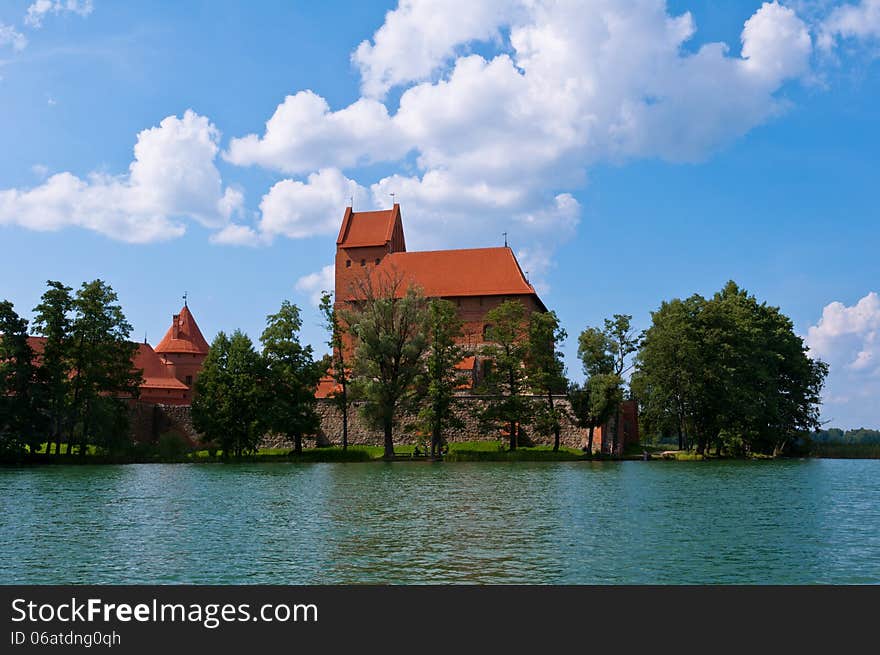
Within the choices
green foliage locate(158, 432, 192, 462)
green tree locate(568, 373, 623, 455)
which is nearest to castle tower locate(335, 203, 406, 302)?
green foliage locate(158, 432, 192, 462)

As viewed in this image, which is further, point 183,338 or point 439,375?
point 183,338

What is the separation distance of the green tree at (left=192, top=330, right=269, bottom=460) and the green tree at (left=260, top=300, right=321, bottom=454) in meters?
0.73

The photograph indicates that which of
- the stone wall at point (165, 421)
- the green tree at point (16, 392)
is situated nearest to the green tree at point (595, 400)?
the stone wall at point (165, 421)

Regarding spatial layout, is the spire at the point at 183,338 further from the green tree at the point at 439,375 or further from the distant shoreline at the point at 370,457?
the green tree at the point at 439,375

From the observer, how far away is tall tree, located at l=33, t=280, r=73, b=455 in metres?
48.0

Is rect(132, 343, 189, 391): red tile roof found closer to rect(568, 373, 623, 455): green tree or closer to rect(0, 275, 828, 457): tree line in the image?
rect(0, 275, 828, 457): tree line

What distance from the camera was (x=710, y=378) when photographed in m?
54.2

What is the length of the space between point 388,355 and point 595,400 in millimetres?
13257

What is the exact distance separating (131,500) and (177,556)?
11.3 metres

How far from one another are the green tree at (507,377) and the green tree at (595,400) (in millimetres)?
3168

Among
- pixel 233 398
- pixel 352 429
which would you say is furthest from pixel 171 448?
pixel 352 429

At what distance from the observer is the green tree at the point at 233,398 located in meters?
51.8

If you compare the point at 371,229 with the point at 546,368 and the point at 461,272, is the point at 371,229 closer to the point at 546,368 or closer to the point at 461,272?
the point at 461,272

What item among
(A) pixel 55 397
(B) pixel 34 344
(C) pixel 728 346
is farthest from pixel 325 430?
(C) pixel 728 346
